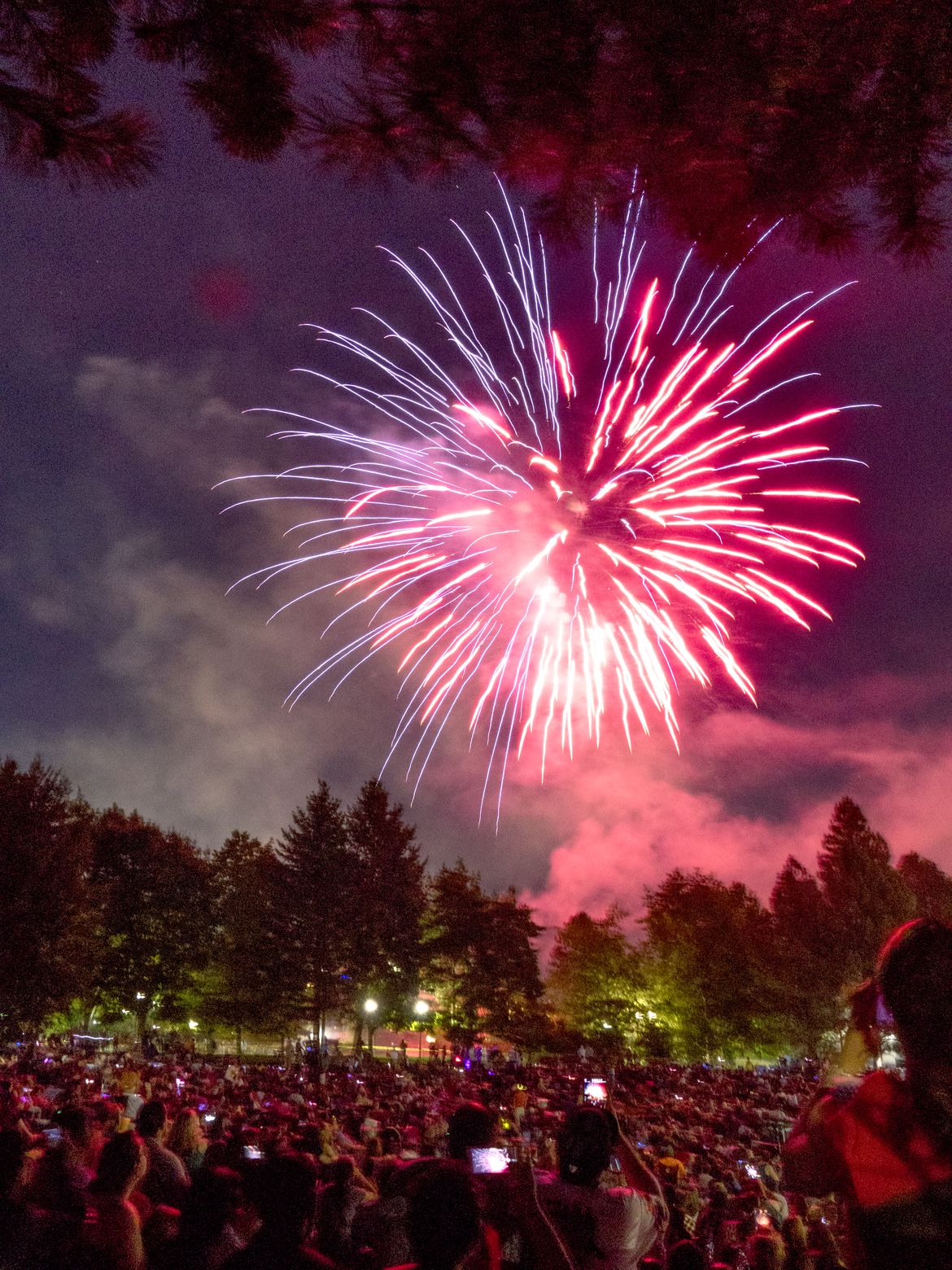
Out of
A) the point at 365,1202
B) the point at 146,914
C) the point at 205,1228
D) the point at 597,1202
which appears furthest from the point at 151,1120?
the point at 146,914

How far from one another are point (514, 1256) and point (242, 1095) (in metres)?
19.7

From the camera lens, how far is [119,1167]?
3.99 meters

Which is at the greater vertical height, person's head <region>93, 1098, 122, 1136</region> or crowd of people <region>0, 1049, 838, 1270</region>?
person's head <region>93, 1098, 122, 1136</region>

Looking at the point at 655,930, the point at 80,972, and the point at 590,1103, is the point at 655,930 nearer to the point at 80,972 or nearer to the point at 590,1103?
the point at 80,972

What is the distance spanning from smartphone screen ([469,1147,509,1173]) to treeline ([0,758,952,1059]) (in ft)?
145

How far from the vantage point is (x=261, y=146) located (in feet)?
13.9

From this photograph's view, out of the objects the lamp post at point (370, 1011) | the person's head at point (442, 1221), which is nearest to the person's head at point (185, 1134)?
the person's head at point (442, 1221)

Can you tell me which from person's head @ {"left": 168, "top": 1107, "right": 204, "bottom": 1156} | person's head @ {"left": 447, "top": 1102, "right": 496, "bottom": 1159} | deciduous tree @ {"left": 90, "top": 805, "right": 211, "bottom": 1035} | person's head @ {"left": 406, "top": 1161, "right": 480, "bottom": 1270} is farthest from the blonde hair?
deciduous tree @ {"left": 90, "top": 805, "right": 211, "bottom": 1035}

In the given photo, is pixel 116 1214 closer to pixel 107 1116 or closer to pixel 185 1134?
pixel 185 1134

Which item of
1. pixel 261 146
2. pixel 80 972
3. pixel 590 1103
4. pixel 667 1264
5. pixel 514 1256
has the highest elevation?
pixel 80 972

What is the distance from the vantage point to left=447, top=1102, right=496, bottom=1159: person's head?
362cm

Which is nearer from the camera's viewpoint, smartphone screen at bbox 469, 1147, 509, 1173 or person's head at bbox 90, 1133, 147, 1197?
smartphone screen at bbox 469, 1147, 509, 1173

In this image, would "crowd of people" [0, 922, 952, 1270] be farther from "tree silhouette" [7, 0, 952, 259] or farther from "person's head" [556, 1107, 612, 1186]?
"tree silhouette" [7, 0, 952, 259]

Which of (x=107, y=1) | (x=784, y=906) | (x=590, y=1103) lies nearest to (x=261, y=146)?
(x=107, y=1)
